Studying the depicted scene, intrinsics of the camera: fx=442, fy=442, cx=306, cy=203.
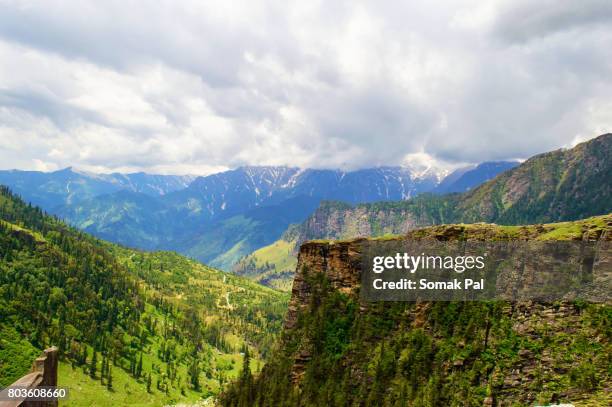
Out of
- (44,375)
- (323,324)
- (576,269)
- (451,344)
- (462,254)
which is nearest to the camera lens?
(44,375)

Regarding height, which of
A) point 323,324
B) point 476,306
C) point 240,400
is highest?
point 476,306

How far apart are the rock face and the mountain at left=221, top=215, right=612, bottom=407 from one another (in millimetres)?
233

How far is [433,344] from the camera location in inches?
4414

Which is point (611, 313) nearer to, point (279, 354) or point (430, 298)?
point (430, 298)

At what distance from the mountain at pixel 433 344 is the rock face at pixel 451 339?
0.76ft

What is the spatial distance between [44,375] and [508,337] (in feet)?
315

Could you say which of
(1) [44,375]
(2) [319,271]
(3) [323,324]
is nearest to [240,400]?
(3) [323,324]

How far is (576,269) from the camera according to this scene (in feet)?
313

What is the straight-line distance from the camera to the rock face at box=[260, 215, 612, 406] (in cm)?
8900

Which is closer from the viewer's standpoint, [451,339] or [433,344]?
[451,339]

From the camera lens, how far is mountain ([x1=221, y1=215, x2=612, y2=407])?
89.1 meters

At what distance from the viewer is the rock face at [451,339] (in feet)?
292

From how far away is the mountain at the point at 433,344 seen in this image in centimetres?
8906

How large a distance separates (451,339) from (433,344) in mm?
5390
